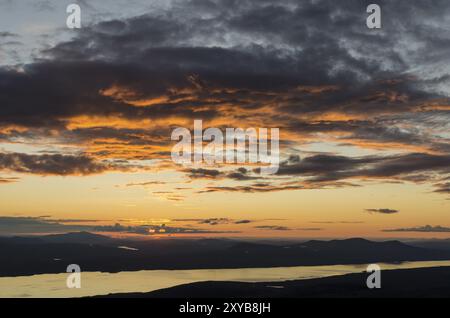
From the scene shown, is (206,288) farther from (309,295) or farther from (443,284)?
(443,284)

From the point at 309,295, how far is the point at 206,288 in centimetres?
3933

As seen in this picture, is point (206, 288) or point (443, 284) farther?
point (443, 284)

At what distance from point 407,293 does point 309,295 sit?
31591 millimetres
